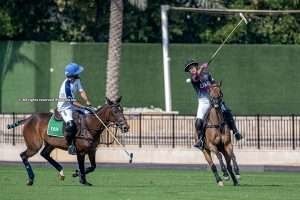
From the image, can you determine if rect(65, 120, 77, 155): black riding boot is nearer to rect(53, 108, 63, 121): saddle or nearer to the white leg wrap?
rect(53, 108, 63, 121): saddle

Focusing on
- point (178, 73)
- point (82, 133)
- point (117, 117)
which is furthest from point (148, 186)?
point (178, 73)

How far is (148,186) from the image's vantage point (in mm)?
26516

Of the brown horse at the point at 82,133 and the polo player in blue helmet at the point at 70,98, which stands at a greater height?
the polo player in blue helmet at the point at 70,98

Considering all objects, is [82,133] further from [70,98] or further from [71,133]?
[70,98]

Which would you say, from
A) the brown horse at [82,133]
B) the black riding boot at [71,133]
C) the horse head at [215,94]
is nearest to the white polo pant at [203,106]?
the horse head at [215,94]

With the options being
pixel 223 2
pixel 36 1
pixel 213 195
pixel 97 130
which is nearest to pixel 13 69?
pixel 36 1

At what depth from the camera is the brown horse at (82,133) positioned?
2705cm

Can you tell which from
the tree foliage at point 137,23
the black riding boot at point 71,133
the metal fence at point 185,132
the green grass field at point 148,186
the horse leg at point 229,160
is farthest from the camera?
the tree foliage at point 137,23

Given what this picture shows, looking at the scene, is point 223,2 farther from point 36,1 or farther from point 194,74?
point 194,74

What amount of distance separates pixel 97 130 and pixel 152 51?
2620 cm

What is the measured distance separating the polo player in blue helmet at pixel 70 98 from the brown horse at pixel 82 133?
17cm

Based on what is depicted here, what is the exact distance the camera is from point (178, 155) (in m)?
41.3

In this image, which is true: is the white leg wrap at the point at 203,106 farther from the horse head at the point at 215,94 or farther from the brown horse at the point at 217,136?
the horse head at the point at 215,94

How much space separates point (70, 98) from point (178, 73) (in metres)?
26.7
